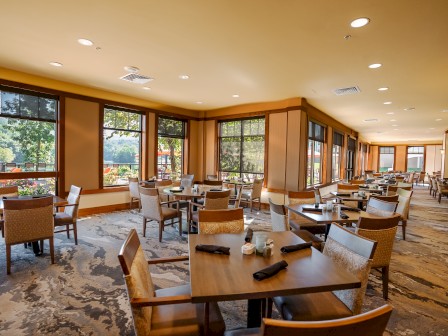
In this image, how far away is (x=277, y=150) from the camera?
706 centimetres

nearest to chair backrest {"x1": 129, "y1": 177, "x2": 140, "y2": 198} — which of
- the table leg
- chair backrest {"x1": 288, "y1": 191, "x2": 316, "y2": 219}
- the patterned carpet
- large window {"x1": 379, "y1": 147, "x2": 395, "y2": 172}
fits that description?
the patterned carpet

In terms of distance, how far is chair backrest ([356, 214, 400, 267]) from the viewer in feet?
8.37

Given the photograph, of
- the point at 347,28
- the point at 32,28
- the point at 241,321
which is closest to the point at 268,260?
the point at 241,321

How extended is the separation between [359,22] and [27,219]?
4488 mm

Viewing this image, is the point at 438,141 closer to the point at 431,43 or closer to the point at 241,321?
the point at 431,43

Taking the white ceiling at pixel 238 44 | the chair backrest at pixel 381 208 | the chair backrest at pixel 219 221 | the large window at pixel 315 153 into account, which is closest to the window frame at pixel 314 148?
the large window at pixel 315 153

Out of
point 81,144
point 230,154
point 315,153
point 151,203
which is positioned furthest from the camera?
point 315,153

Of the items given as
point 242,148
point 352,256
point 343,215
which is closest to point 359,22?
point 343,215

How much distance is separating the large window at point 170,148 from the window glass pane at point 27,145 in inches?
109

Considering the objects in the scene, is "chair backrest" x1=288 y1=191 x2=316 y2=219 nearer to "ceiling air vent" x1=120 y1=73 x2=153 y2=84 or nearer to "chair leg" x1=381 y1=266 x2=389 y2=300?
"chair leg" x1=381 y1=266 x2=389 y2=300

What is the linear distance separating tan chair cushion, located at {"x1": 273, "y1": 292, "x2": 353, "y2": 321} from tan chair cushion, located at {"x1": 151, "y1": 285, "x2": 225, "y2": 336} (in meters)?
0.43

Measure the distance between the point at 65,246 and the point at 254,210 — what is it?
14.5 ft

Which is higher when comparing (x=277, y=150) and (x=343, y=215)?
(x=277, y=150)

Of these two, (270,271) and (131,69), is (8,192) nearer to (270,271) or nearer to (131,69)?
(131,69)
